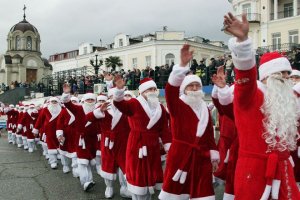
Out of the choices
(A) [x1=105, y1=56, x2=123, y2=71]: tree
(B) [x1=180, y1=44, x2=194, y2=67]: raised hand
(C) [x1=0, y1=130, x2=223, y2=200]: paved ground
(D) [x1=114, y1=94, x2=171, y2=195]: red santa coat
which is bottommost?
(C) [x1=0, y1=130, x2=223, y2=200]: paved ground

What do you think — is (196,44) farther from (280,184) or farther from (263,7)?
(280,184)

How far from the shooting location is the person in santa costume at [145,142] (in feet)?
20.4

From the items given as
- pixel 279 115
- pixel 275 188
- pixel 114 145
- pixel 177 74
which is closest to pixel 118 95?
pixel 177 74

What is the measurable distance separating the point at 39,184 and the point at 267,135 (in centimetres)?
714

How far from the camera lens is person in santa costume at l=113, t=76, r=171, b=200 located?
6.23 metres

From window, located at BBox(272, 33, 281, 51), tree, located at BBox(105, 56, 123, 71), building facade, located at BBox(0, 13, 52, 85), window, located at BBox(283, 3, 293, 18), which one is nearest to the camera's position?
window, located at BBox(272, 33, 281, 51)

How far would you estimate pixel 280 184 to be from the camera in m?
3.51

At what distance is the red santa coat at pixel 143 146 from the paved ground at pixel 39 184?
1.83 m

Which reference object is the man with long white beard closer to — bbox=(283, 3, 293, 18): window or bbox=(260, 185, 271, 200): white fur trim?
bbox=(260, 185, 271, 200): white fur trim

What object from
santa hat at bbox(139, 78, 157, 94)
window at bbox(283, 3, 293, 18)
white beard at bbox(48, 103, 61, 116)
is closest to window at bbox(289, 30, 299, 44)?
window at bbox(283, 3, 293, 18)

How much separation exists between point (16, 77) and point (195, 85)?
57567 millimetres

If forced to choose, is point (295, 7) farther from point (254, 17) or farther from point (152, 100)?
point (152, 100)

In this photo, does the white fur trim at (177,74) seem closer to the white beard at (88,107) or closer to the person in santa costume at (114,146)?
the person in santa costume at (114,146)

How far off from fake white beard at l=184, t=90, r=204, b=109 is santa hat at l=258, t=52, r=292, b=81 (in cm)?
160
